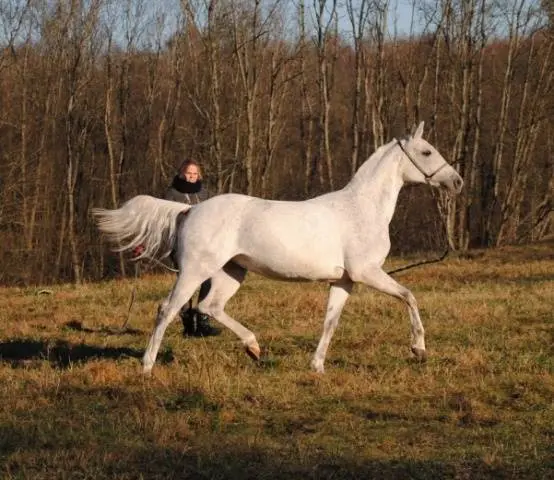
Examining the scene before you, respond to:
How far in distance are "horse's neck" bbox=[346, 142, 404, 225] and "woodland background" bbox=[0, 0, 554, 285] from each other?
2032cm

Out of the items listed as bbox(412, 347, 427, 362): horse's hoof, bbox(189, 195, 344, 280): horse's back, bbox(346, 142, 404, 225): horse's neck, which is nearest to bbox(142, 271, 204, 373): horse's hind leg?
bbox(189, 195, 344, 280): horse's back

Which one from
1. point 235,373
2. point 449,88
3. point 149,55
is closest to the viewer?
point 235,373

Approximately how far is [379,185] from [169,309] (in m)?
2.38

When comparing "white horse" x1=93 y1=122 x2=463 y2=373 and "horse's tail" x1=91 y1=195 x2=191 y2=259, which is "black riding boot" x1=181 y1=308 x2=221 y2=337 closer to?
"white horse" x1=93 y1=122 x2=463 y2=373

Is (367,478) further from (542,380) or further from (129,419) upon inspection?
(542,380)

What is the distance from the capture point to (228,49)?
126 feet

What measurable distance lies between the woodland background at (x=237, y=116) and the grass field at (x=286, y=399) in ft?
61.2

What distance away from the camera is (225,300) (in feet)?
27.1

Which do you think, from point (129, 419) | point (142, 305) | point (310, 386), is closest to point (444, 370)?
point (310, 386)

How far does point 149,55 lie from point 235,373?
1502 inches


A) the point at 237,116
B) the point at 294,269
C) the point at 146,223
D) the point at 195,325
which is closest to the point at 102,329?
the point at 195,325

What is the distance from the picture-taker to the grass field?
16.2ft

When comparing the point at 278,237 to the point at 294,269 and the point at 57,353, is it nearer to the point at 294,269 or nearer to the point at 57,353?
the point at 294,269

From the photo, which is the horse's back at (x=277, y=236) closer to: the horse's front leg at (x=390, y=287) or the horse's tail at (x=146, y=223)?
the horse's front leg at (x=390, y=287)
